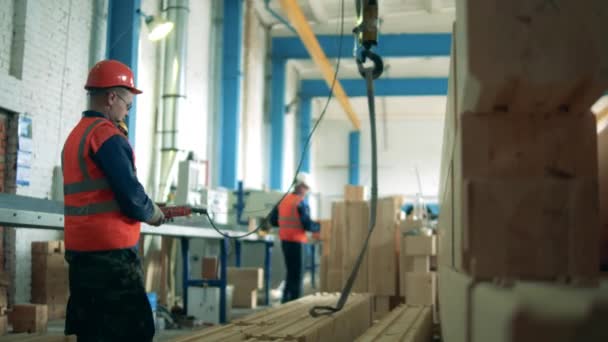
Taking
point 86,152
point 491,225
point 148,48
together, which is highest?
point 148,48

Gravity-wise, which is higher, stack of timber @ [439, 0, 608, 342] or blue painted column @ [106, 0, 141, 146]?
blue painted column @ [106, 0, 141, 146]

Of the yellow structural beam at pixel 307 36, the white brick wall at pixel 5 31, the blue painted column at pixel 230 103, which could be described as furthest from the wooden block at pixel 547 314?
the blue painted column at pixel 230 103

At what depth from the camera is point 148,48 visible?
923 cm

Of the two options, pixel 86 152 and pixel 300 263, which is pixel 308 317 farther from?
pixel 300 263

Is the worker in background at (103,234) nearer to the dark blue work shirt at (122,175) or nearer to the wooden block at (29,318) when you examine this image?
the dark blue work shirt at (122,175)

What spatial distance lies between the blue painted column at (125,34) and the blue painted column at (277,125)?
8163 millimetres

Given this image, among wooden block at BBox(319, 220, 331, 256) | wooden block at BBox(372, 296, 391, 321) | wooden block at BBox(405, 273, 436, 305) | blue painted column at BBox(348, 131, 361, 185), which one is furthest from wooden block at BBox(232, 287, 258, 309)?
blue painted column at BBox(348, 131, 361, 185)

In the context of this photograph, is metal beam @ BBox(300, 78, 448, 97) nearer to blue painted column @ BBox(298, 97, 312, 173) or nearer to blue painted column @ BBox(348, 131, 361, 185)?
blue painted column @ BBox(298, 97, 312, 173)

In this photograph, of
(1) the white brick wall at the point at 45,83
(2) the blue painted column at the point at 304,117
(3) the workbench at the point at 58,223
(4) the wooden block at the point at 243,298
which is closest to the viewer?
(3) the workbench at the point at 58,223

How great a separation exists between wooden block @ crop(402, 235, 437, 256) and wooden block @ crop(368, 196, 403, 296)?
0.76 m

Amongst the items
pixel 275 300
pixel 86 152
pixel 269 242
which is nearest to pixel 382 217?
pixel 269 242

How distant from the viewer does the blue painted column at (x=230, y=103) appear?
39.4 feet

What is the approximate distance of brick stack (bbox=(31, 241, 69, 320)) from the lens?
6.59 meters

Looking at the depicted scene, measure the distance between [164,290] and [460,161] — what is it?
6888 mm
